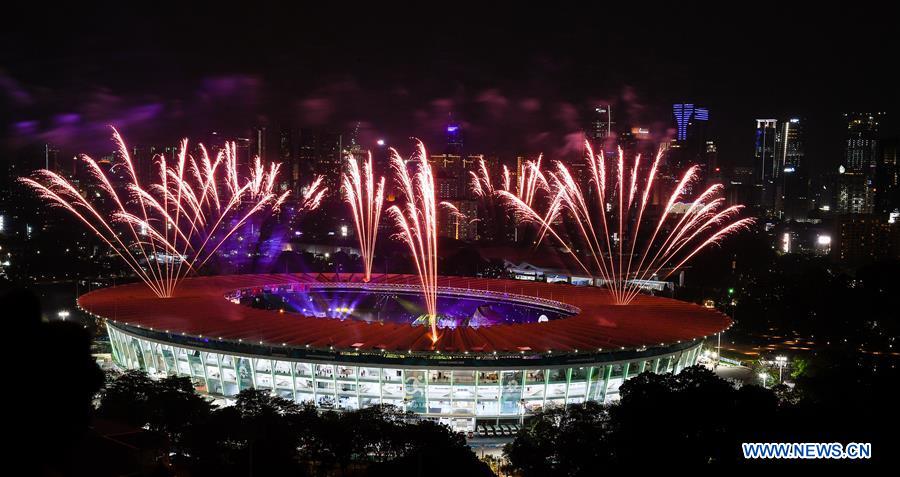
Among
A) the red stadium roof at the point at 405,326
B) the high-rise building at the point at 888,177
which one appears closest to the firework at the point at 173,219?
the red stadium roof at the point at 405,326

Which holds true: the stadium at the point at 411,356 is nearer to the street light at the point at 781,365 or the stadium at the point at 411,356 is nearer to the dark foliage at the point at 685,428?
the street light at the point at 781,365

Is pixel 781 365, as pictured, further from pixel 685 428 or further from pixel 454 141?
pixel 454 141

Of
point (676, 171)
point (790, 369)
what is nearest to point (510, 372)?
point (790, 369)

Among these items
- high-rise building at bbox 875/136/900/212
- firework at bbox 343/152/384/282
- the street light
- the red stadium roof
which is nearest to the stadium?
the red stadium roof

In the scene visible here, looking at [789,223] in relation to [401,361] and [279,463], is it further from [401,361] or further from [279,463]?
[279,463]

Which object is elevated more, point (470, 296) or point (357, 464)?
point (470, 296)

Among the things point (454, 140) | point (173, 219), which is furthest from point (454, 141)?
point (173, 219)

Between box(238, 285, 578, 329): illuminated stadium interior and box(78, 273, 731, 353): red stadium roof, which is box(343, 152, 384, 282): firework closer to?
box(238, 285, 578, 329): illuminated stadium interior

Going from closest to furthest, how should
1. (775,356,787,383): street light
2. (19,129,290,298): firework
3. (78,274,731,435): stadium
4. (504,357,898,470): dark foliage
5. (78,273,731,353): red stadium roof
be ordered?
(504,357,898,470): dark foliage < (78,274,731,435): stadium < (78,273,731,353): red stadium roof < (775,356,787,383): street light < (19,129,290,298): firework
